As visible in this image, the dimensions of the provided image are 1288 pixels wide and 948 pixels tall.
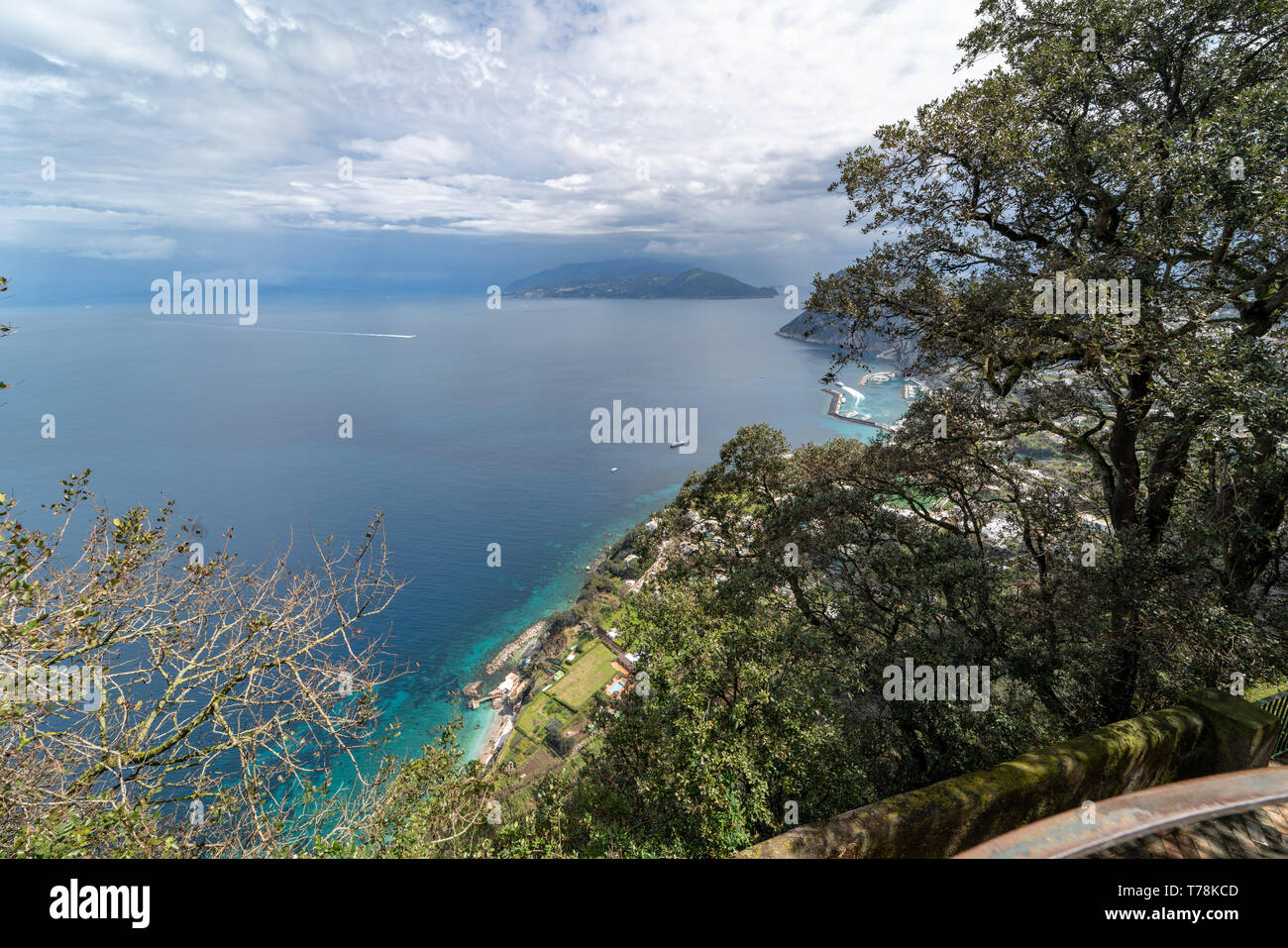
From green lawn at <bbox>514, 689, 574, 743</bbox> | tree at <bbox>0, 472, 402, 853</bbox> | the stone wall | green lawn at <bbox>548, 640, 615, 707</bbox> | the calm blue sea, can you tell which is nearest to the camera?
the stone wall

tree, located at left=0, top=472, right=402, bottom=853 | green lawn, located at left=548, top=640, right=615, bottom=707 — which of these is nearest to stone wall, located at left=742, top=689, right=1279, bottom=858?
tree, located at left=0, top=472, right=402, bottom=853

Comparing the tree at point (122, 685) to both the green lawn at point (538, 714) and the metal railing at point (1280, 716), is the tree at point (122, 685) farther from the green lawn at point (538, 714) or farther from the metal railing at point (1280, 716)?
the green lawn at point (538, 714)

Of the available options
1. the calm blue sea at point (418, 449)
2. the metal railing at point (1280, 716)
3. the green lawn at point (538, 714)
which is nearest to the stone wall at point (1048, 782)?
the metal railing at point (1280, 716)

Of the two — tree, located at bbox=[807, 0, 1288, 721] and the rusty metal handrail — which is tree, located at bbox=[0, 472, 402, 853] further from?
tree, located at bbox=[807, 0, 1288, 721]
